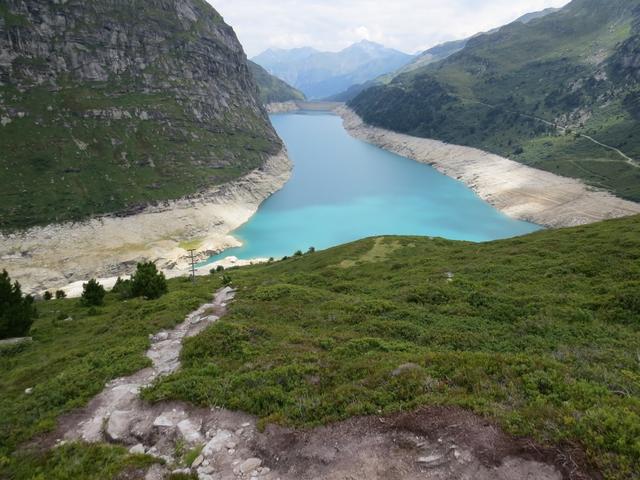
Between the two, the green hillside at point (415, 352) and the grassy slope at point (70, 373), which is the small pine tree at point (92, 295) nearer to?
the green hillside at point (415, 352)

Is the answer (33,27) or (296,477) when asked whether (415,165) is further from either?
(296,477)

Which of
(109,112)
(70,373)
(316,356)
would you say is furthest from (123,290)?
(109,112)

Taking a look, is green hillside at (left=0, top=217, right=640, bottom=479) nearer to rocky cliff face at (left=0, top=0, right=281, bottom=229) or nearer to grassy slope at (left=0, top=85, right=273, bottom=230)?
grassy slope at (left=0, top=85, right=273, bottom=230)

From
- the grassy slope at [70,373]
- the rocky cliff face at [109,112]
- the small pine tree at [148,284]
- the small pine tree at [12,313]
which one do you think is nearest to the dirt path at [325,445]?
the grassy slope at [70,373]

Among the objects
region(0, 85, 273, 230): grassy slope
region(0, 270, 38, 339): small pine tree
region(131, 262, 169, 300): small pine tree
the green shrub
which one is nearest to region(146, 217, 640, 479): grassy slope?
region(131, 262, 169, 300): small pine tree

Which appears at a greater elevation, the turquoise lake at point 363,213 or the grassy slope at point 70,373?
the grassy slope at point 70,373

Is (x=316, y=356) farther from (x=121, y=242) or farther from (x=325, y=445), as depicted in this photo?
(x=121, y=242)
